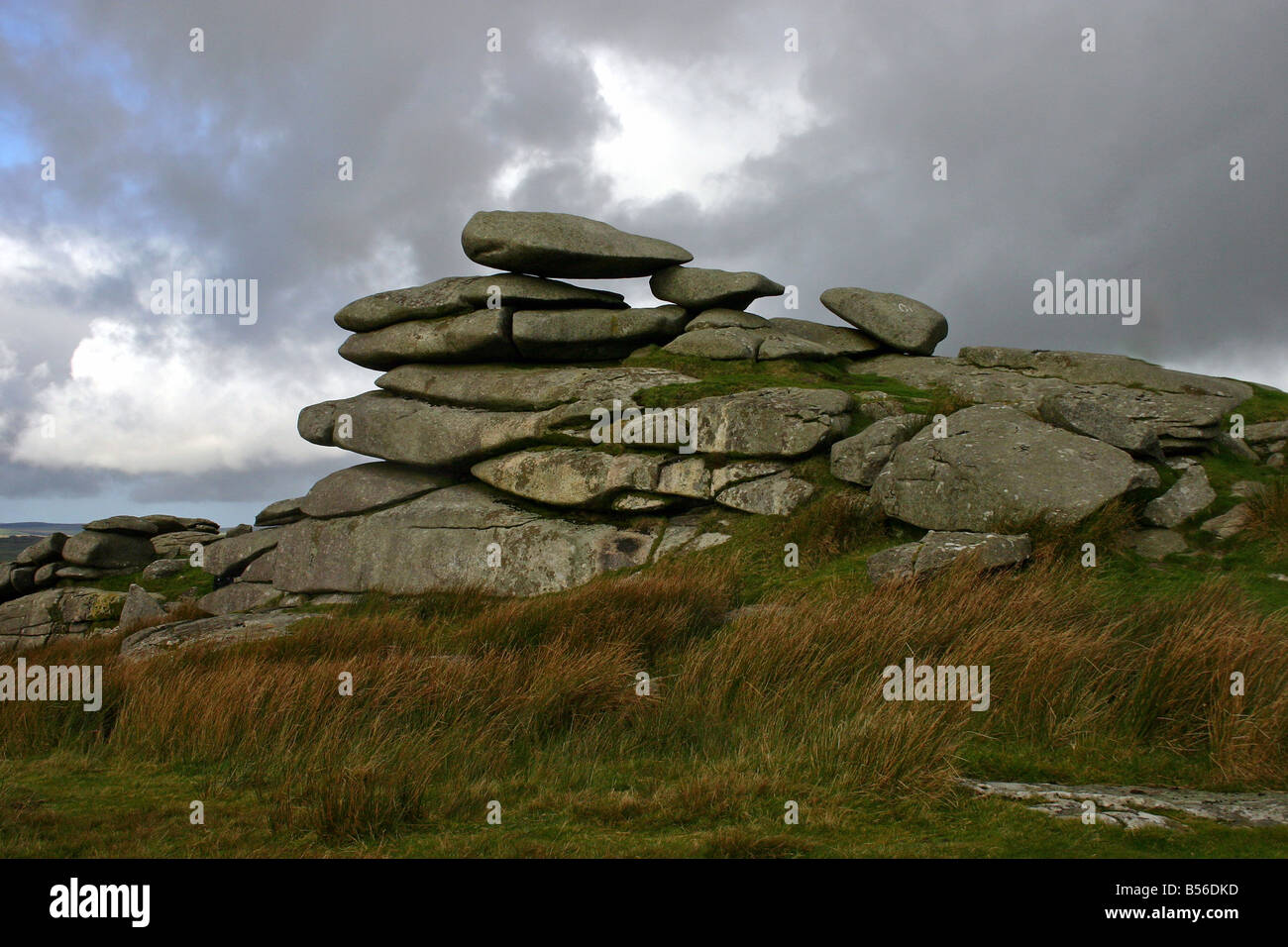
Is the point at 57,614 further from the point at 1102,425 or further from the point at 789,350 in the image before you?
the point at 1102,425

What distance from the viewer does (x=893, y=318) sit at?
67.1ft

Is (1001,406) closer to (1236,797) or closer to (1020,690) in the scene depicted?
(1020,690)

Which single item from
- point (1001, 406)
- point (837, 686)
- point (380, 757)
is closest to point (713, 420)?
point (1001, 406)

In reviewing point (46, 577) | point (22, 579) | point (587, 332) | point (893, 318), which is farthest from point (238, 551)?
point (893, 318)

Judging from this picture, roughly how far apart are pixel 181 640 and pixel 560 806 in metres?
8.79

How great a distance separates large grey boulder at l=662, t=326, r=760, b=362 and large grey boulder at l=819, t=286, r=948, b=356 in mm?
3096

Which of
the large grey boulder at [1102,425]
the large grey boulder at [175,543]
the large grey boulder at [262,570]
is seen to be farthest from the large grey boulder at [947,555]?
the large grey boulder at [175,543]

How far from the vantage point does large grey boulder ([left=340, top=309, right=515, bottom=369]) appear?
19.1 meters

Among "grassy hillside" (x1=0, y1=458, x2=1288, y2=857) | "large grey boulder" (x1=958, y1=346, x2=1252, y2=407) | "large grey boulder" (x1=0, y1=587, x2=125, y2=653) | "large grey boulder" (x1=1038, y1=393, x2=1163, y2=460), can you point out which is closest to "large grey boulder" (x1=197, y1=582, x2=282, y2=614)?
"large grey boulder" (x1=0, y1=587, x2=125, y2=653)

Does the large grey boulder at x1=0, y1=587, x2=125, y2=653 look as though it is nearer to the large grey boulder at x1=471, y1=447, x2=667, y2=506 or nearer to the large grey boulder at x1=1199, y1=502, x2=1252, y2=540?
the large grey boulder at x1=471, y1=447, x2=667, y2=506

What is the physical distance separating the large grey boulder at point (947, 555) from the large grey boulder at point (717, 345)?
782cm

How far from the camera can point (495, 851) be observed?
17.3 feet

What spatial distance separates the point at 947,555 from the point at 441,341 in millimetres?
12489

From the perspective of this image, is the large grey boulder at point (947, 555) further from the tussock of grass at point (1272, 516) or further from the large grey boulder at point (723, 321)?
the large grey boulder at point (723, 321)
